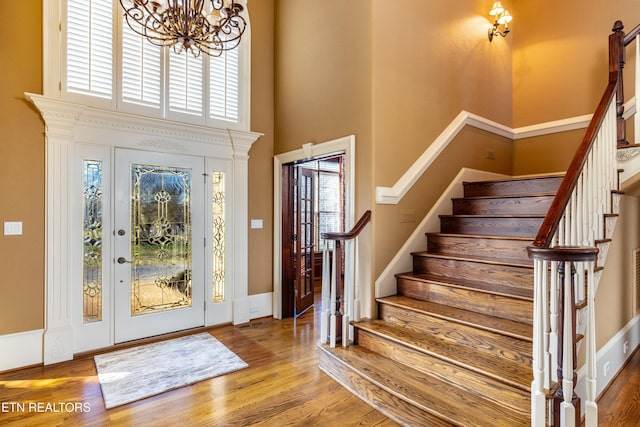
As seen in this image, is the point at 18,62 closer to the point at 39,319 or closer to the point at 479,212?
the point at 39,319

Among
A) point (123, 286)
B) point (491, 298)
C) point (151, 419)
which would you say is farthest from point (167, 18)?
point (491, 298)

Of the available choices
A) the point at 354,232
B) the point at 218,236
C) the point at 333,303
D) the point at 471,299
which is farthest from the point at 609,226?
the point at 218,236

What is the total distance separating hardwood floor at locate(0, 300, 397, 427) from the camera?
2.27 metres

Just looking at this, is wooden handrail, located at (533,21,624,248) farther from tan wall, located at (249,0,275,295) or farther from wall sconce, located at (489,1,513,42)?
tan wall, located at (249,0,275,295)

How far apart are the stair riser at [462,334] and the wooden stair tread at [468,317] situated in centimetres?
4

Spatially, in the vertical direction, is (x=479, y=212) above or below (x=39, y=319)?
above

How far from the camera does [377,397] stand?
7.77ft

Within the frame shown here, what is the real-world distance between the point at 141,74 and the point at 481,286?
159 inches

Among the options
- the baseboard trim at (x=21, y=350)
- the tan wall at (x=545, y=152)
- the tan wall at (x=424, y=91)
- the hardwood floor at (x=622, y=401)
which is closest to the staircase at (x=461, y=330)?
the tan wall at (x=424, y=91)

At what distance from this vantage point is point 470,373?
2139 millimetres

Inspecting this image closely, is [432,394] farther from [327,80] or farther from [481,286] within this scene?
[327,80]

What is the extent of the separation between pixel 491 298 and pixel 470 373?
65 cm

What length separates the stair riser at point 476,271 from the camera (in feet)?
8.35

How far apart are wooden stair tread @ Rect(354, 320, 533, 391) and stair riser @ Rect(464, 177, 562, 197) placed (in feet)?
6.31
